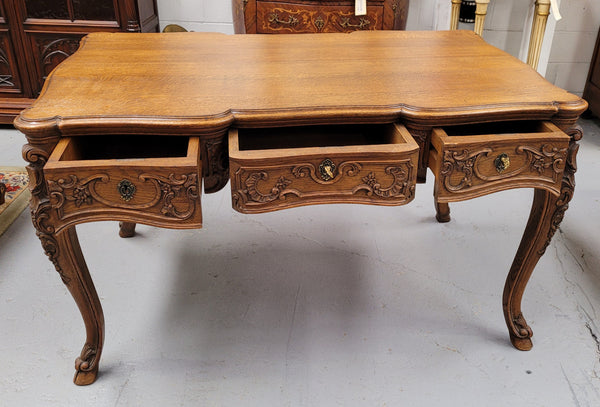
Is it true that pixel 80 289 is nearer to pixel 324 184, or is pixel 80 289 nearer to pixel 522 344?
pixel 324 184

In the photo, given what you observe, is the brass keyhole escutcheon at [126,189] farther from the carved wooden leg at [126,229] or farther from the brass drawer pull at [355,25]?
the brass drawer pull at [355,25]

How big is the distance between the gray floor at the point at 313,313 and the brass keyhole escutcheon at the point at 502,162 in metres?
0.53

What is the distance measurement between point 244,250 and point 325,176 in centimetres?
78

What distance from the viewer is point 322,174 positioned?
118cm

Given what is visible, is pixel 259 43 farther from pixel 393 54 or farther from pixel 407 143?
pixel 407 143

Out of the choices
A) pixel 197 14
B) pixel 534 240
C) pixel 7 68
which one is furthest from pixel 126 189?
pixel 197 14

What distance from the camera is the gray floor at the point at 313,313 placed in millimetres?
1385

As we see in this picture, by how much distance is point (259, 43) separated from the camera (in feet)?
5.68

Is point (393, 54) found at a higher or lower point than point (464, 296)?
higher

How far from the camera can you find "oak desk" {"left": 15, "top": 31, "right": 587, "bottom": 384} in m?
1.14

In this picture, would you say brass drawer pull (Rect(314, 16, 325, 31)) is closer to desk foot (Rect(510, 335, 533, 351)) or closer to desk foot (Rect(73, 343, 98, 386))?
desk foot (Rect(510, 335, 533, 351))

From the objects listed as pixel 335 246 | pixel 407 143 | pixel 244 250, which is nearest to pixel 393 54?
pixel 407 143

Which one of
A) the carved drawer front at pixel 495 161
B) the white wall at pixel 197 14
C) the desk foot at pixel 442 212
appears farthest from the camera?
the white wall at pixel 197 14

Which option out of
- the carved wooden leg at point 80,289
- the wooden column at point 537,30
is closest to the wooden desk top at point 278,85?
the carved wooden leg at point 80,289
